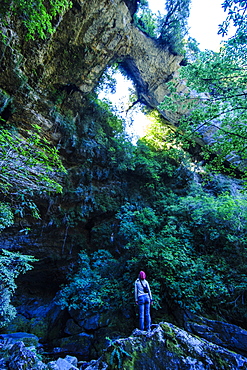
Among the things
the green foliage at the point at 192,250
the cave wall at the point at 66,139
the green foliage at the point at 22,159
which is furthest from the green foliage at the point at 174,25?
the green foliage at the point at 22,159

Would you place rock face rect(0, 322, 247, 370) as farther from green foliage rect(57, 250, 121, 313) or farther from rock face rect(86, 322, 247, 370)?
green foliage rect(57, 250, 121, 313)

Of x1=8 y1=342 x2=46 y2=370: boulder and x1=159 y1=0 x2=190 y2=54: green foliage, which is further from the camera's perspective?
x1=159 y1=0 x2=190 y2=54: green foliage

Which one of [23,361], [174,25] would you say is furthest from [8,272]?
[174,25]

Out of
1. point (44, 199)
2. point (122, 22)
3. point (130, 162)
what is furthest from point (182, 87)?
point (44, 199)

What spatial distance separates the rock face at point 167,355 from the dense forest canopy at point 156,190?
248cm

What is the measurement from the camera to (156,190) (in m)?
10.4

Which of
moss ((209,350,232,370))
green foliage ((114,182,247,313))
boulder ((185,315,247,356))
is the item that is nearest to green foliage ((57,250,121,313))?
green foliage ((114,182,247,313))

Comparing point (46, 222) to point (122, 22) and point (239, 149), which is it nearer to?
point (239, 149)

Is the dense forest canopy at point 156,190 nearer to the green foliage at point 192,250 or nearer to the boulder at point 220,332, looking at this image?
the green foliage at point 192,250

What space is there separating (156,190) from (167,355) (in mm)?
8137

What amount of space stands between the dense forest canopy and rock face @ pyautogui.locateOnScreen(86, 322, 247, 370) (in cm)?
248

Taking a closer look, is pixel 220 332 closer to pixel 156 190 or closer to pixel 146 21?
pixel 156 190

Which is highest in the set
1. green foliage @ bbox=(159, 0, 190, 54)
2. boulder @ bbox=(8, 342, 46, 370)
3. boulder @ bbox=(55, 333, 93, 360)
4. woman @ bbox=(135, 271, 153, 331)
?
green foliage @ bbox=(159, 0, 190, 54)

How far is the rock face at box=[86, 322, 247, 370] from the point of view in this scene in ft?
8.59
